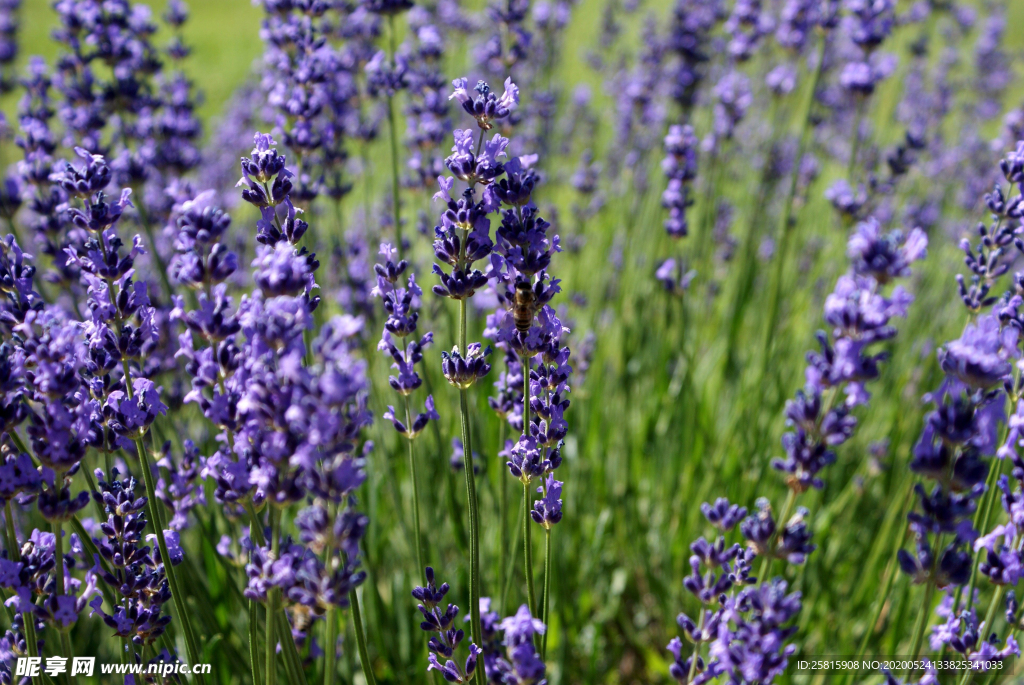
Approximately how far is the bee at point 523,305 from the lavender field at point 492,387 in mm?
10

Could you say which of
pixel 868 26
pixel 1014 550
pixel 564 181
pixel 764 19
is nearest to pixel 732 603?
pixel 1014 550

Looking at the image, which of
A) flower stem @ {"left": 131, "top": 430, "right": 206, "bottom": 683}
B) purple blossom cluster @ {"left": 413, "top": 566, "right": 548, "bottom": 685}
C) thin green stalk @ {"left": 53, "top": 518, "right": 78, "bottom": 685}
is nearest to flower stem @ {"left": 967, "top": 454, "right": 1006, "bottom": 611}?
purple blossom cluster @ {"left": 413, "top": 566, "right": 548, "bottom": 685}

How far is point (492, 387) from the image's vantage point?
380 centimetres

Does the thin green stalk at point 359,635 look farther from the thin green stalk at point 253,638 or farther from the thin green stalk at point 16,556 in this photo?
the thin green stalk at point 16,556

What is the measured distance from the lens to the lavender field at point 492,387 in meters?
1.43

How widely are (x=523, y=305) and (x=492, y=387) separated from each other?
2138 mm

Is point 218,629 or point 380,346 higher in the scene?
point 380,346

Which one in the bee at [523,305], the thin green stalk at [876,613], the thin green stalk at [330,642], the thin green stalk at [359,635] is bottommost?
the thin green stalk at [330,642]

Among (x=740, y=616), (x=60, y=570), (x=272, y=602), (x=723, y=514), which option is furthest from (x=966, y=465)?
(x=60, y=570)

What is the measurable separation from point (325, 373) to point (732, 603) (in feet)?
3.56

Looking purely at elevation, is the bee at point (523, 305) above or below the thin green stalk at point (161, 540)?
above

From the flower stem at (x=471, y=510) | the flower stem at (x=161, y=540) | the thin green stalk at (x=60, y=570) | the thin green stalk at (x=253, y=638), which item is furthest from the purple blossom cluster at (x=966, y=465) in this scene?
the thin green stalk at (x=60, y=570)

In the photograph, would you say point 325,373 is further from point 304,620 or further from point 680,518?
point 680,518

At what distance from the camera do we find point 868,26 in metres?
3.71
